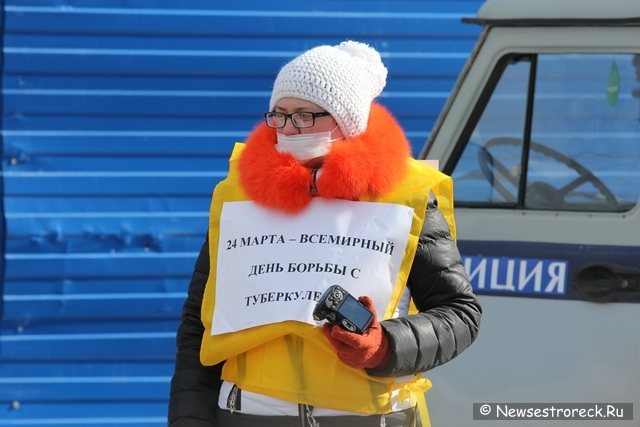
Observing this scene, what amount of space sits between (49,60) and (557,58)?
114 inches

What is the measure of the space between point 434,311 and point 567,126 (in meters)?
1.39

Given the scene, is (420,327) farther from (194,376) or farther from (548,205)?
(548,205)

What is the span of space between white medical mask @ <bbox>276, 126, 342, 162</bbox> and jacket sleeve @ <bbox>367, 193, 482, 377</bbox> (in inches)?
11.2

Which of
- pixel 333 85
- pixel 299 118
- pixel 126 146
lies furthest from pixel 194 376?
pixel 126 146

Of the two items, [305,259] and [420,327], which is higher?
[305,259]

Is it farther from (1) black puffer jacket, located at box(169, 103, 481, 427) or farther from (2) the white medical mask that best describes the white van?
(2) the white medical mask

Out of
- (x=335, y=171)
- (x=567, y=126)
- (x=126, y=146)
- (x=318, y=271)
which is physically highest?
(x=126, y=146)

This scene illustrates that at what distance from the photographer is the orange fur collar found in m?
1.90

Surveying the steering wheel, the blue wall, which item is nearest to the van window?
the steering wheel

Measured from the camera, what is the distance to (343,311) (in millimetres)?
1651

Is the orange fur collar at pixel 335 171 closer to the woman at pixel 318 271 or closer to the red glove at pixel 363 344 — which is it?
the woman at pixel 318 271

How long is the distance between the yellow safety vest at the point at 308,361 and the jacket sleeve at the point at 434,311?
48 mm

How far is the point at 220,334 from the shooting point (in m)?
1.92

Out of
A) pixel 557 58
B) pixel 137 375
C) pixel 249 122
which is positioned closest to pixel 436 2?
pixel 249 122
